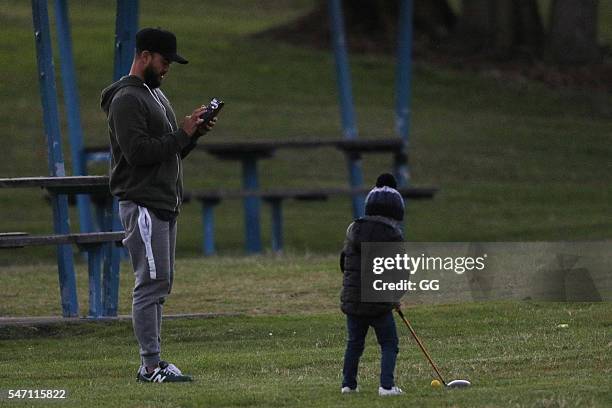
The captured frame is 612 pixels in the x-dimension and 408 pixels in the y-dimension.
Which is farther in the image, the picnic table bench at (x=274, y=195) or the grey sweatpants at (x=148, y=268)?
the picnic table bench at (x=274, y=195)

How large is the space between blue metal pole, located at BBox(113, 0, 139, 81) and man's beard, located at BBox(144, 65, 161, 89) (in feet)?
10.4

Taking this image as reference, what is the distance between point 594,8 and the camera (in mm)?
32562

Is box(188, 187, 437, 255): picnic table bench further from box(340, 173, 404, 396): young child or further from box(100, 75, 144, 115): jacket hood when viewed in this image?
box(340, 173, 404, 396): young child

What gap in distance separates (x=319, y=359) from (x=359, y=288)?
184 centimetres

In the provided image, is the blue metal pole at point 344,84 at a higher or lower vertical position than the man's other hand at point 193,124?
lower

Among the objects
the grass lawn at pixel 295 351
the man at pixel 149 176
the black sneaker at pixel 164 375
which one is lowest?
the grass lawn at pixel 295 351

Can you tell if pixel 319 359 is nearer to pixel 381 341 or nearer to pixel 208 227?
pixel 381 341

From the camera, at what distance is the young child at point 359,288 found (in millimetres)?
7844

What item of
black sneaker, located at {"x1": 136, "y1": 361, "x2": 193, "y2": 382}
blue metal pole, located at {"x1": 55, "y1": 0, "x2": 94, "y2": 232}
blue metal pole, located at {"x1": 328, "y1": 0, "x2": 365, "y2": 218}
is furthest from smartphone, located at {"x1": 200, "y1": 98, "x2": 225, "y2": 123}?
blue metal pole, located at {"x1": 328, "y1": 0, "x2": 365, "y2": 218}

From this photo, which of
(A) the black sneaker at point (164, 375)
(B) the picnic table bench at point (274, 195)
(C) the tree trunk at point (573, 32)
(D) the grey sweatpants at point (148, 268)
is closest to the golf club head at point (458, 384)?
(A) the black sneaker at point (164, 375)

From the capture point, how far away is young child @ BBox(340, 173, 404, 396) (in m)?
7.84

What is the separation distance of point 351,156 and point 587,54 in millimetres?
14241

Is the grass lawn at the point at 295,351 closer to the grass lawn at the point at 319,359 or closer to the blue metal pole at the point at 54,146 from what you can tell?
the grass lawn at the point at 319,359

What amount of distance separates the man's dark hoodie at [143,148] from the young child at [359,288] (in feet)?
3.96
